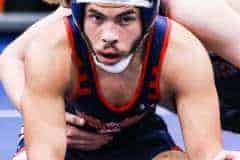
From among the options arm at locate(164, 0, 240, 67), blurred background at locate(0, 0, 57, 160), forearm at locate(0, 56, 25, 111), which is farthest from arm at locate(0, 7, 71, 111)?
blurred background at locate(0, 0, 57, 160)

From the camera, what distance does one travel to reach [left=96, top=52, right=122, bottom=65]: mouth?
6.54 ft

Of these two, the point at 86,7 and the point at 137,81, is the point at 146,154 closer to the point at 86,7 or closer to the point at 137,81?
the point at 137,81

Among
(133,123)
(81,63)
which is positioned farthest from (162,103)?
(81,63)

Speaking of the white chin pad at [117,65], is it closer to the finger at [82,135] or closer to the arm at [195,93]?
the arm at [195,93]

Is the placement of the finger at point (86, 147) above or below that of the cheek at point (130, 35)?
below

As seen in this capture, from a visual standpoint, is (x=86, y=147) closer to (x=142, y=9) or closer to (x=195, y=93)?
(x=195, y=93)

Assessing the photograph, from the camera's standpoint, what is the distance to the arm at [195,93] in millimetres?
2121

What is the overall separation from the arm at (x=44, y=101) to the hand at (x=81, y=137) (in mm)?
215

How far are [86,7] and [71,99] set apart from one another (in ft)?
0.98

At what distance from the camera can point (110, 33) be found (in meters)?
1.97

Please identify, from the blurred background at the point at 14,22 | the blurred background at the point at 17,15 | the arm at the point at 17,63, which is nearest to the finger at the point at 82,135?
the arm at the point at 17,63

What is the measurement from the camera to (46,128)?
2.13 m

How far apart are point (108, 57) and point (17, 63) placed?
0.71 metres

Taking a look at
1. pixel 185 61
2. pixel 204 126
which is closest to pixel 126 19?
pixel 185 61
